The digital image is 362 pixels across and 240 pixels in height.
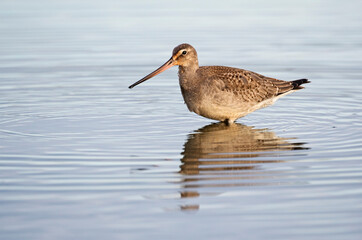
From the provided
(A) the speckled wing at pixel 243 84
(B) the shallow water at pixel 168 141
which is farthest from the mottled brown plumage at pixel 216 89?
(B) the shallow water at pixel 168 141

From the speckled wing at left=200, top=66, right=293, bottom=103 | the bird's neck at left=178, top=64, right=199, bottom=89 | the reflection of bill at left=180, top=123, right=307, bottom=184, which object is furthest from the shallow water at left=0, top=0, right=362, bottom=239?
the bird's neck at left=178, top=64, right=199, bottom=89

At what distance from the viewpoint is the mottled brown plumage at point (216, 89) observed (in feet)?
32.5

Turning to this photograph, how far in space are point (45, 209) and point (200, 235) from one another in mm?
1394

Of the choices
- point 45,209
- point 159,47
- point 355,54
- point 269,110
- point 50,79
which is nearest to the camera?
point 45,209

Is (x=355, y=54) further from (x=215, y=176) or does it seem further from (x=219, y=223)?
(x=219, y=223)

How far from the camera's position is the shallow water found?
5.83 meters

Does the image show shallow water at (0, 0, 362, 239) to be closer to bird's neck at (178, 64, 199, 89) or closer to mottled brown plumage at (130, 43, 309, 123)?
mottled brown plumage at (130, 43, 309, 123)

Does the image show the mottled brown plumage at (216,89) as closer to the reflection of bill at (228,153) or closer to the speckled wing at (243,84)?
the speckled wing at (243,84)

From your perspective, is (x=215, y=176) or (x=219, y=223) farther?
(x=215, y=176)

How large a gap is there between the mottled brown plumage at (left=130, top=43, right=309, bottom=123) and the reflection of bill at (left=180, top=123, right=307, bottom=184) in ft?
0.93

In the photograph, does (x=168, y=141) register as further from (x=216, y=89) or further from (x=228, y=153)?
(x=216, y=89)

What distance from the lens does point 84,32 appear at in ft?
61.2

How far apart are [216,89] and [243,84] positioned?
0.67 meters

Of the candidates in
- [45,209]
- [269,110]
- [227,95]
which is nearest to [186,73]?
[227,95]
